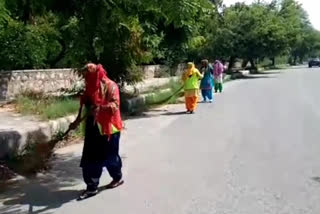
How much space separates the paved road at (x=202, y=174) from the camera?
6.23m

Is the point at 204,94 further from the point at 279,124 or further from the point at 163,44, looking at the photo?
the point at 279,124

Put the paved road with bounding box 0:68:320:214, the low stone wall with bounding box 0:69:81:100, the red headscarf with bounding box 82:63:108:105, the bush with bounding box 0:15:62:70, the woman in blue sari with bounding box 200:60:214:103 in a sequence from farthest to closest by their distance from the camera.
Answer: the woman in blue sari with bounding box 200:60:214:103 → the bush with bounding box 0:15:62:70 → the low stone wall with bounding box 0:69:81:100 → the red headscarf with bounding box 82:63:108:105 → the paved road with bounding box 0:68:320:214

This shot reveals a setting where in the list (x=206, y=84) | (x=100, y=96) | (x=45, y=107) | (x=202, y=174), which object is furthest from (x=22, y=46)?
(x=100, y=96)

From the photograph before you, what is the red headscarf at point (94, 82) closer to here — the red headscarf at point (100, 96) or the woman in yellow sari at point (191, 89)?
the red headscarf at point (100, 96)

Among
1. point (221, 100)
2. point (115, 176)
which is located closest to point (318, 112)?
point (221, 100)

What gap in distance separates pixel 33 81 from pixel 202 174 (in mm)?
10077

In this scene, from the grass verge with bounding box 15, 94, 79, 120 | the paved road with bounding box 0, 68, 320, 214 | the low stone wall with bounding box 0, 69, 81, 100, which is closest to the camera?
the paved road with bounding box 0, 68, 320, 214

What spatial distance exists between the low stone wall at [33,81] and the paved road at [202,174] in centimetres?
404

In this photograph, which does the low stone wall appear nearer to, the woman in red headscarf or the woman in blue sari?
the woman in blue sari

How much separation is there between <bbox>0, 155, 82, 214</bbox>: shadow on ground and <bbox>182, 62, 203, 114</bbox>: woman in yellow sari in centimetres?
845

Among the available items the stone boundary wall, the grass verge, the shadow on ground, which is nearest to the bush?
the stone boundary wall

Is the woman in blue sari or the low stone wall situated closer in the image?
the low stone wall

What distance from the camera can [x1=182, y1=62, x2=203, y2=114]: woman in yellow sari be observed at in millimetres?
→ 16656

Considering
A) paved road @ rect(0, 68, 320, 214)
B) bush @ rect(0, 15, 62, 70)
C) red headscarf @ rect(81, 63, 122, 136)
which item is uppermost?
bush @ rect(0, 15, 62, 70)
